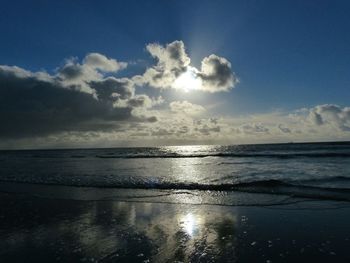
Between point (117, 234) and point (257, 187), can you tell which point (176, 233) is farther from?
point (257, 187)

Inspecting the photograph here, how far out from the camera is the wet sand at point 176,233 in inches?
306

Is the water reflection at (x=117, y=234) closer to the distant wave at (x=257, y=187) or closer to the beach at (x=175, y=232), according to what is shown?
the beach at (x=175, y=232)

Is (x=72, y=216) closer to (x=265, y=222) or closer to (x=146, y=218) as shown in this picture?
(x=146, y=218)

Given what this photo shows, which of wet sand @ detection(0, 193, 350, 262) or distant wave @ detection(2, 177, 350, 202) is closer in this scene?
wet sand @ detection(0, 193, 350, 262)

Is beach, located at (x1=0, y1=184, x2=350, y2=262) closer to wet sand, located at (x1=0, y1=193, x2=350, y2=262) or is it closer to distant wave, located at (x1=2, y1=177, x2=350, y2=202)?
wet sand, located at (x1=0, y1=193, x2=350, y2=262)

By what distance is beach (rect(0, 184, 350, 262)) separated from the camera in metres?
7.79

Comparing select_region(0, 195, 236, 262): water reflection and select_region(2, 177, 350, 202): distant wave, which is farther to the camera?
select_region(2, 177, 350, 202): distant wave

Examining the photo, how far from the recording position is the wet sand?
7.78 metres

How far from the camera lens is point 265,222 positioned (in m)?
11.1

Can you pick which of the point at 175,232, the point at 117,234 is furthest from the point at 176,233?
the point at 117,234

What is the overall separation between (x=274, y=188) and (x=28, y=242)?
48.9 feet

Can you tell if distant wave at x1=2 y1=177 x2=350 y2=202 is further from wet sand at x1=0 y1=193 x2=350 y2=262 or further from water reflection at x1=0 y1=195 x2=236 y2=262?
water reflection at x1=0 y1=195 x2=236 y2=262

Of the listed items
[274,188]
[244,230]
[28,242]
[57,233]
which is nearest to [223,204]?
[244,230]

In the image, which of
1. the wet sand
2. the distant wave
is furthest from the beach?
the distant wave
